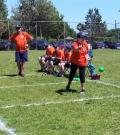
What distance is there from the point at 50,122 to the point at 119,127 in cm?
137

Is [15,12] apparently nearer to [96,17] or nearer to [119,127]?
[96,17]

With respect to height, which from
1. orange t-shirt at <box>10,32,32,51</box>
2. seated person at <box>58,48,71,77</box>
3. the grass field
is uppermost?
orange t-shirt at <box>10,32,32,51</box>

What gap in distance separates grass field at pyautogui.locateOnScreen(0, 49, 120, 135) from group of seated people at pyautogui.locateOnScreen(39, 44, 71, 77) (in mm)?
1626

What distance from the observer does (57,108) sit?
10.7 metres

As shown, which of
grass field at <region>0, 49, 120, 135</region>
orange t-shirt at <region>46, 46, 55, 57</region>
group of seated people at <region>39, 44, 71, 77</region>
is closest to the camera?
grass field at <region>0, 49, 120, 135</region>

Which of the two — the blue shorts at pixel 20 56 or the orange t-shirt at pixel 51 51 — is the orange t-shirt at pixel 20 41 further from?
the orange t-shirt at pixel 51 51

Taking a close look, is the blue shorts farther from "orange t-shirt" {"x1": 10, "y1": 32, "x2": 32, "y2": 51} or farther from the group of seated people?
the group of seated people

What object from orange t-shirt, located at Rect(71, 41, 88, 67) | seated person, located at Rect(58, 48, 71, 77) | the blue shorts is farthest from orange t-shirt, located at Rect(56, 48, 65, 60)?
orange t-shirt, located at Rect(71, 41, 88, 67)

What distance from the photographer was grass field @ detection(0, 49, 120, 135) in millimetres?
8695

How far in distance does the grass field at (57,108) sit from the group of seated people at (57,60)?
163 centimetres

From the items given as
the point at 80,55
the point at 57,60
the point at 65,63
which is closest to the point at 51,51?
the point at 57,60

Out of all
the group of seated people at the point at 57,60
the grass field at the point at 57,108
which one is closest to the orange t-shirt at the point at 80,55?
the grass field at the point at 57,108

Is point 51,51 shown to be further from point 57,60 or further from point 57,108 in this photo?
point 57,108

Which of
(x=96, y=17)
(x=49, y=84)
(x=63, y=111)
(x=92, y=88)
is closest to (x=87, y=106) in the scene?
(x=63, y=111)
